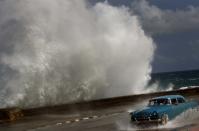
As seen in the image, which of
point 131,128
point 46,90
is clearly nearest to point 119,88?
point 46,90

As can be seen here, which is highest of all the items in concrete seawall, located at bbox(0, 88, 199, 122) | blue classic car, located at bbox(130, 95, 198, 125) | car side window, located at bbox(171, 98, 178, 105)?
concrete seawall, located at bbox(0, 88, 199, 122)

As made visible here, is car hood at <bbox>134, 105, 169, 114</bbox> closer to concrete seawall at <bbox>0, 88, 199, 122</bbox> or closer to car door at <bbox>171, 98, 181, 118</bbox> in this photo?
car door at <bbox>171, 98, 181, 118</bbox>

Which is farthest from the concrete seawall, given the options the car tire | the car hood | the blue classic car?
the car tire

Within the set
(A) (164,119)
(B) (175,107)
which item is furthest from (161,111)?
(B) (175,107)

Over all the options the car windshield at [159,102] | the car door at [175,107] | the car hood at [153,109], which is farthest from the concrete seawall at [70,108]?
the car hood at [153,109]

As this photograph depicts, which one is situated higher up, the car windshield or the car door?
the car windshield

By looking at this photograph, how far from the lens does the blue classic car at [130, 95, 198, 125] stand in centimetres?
1717

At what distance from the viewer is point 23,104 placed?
34281 mm

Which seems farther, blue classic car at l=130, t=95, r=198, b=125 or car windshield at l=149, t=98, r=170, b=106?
car windshield at l=149, t=98, r=170, b=106

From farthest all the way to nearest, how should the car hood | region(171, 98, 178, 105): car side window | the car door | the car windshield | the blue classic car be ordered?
region(171, 98, 178, 105): car side window, the car windshield, the car door, the car hood, the blue classic car

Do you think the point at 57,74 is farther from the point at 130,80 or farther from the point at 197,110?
the point at 197,110

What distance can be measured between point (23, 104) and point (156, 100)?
1747 cm

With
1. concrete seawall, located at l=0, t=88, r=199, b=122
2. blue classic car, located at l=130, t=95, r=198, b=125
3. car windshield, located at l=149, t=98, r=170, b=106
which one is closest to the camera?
blue classic car, located at l=130, t=95, r=198, b=125

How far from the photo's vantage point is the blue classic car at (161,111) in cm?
1717
